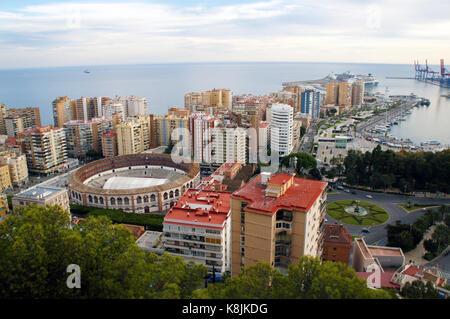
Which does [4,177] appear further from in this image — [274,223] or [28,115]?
[274,223]

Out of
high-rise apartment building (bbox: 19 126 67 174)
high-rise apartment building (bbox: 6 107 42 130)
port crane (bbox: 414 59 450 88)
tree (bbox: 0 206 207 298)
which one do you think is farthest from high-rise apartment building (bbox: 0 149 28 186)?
port crane (bbox: 414 59 450 88)

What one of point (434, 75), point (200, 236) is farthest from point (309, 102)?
point (434, 75)

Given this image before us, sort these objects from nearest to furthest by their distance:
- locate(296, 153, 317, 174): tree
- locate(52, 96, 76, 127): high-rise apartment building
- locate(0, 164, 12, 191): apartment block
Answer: locate(0, 164, 12, 191): apartment block → locate(296, 153, 317, 174): tree → locate(52, 96, 76, 127): high-rise apartment building

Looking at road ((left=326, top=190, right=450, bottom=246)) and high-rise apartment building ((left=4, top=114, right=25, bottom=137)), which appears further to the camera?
high-rise apartment building ((left=4, top=114, right=25, bottom=137))

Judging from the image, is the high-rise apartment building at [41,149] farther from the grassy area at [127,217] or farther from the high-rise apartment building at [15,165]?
the grassy area at [127,217]

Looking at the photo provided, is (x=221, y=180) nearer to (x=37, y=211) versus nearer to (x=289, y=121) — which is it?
(x=289, y=121)

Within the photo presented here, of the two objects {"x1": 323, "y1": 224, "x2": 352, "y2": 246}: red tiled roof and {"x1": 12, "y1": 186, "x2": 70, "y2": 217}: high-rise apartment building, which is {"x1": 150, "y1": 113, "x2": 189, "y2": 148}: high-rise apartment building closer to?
{"x1": 12, "y1": 186, "x2": 70, "y2": 217}: high-rise apartment building
